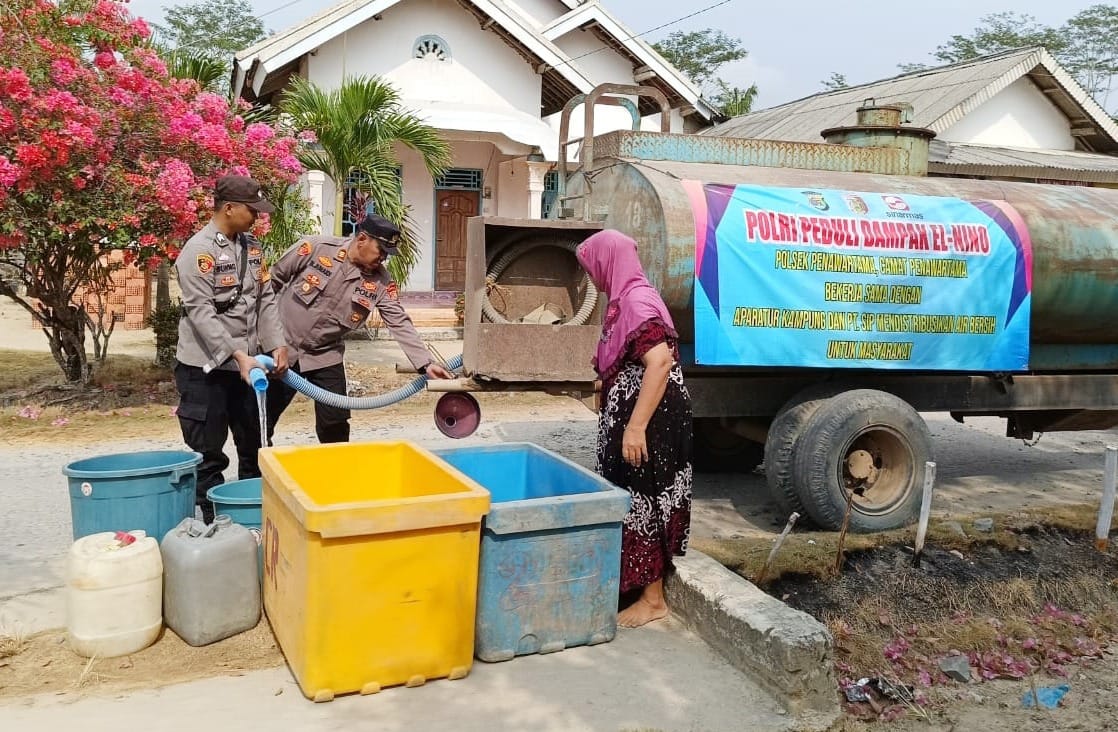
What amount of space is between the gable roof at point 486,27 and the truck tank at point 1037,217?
8.58m

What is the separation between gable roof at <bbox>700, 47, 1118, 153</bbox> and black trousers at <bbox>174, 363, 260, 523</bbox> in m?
12.4

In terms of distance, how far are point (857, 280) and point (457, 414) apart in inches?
93.7

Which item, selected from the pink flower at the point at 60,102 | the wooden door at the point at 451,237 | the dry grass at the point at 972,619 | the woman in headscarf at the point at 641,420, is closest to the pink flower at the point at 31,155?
the pink flower at the point at 60,102

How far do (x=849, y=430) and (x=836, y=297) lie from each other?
0.76 meters

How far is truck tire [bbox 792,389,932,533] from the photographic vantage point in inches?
207

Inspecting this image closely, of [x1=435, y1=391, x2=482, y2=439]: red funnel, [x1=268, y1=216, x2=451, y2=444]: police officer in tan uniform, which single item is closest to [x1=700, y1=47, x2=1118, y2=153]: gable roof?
[x1=435, y1=391, x2=482, y2=439]: red funnel

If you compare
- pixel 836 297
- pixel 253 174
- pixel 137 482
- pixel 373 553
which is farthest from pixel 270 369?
pixel 253 174

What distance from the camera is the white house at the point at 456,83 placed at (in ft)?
45.5

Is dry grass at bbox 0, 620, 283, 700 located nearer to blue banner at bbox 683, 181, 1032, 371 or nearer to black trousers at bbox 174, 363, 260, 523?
black trousers at bbox 174, 363, 260, 523

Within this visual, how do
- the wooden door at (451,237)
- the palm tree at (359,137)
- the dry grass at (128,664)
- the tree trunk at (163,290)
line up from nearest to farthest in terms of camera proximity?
the dry grass at (128,664), the tree trunk at (163,290), the palm tree at (359,137), the wooden door at (451,237)

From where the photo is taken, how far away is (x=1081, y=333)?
6.04 metres

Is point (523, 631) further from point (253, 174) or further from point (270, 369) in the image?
point (253, 174)

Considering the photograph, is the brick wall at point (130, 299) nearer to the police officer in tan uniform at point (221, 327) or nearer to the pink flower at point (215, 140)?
the pink flower at point (215, 140)

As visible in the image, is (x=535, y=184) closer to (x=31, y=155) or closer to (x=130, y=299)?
(x=130, y=299)
